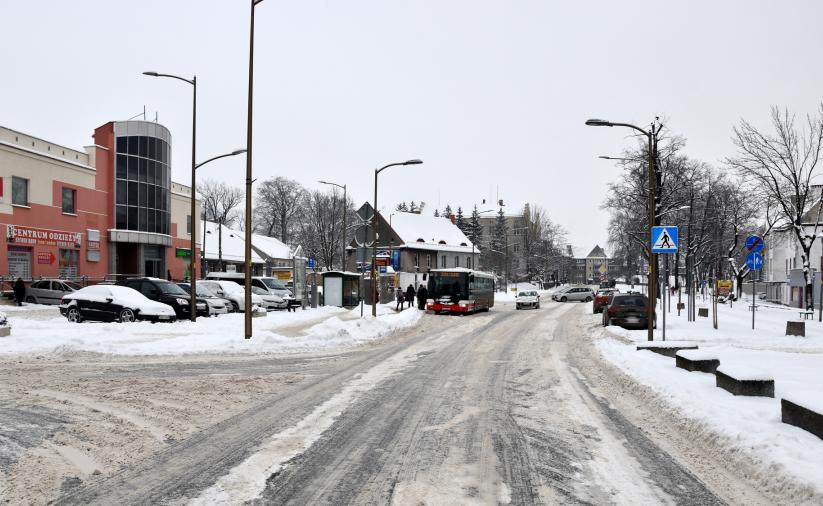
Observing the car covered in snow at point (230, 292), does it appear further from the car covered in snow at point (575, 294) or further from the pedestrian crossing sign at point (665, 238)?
the car covered in snow at point (575, 294)

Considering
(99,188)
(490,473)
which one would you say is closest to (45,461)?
(490,473)

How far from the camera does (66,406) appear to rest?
319 inches

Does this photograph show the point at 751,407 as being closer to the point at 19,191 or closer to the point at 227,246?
the point at 19,191

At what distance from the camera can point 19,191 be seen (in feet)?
107

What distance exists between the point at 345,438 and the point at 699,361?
270 inches

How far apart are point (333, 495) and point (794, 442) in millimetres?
4444


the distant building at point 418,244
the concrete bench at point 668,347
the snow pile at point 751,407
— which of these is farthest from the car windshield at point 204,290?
the distant building at point 418,244

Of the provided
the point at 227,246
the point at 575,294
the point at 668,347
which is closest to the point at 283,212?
the point at 227,246

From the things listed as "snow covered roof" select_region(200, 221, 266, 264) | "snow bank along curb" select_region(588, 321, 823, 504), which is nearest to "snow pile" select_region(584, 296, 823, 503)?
"snow bank along curb" select_region(588, 321, 823, 504)

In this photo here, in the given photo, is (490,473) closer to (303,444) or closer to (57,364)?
→ (303,444)

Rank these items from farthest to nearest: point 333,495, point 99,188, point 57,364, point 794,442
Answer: point 99,188 < point 57,364 < point 794,442 < point 333,495

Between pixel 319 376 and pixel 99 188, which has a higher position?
pixel 99 188

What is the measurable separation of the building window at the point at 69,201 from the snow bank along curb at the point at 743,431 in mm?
35039

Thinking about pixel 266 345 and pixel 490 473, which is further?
pixel 266 345
